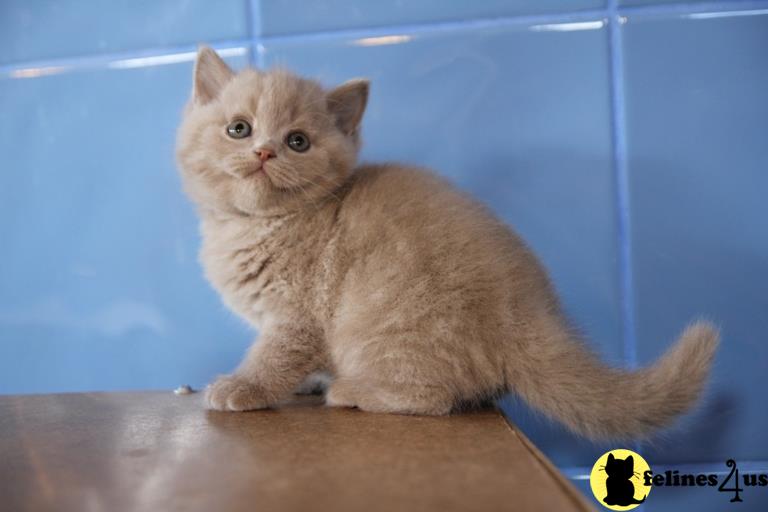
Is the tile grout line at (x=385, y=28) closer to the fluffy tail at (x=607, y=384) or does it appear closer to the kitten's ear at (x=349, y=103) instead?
the kitten's ear at (x=349, y=103)

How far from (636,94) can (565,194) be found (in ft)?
0.87

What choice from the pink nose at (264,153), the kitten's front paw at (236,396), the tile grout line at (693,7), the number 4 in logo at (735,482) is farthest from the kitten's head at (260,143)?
the number 4 in logo at (735,482)

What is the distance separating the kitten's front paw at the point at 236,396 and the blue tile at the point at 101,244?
0.43 meters

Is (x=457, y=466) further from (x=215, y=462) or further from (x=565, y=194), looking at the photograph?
(x=565, y=194)

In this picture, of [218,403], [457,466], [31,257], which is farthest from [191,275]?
[457,466]

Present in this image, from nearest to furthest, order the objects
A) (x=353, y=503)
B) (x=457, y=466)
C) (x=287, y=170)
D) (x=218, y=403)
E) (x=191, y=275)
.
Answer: (x=353, y=503), (x=457, y=466), (x=218, y=403), (x=287, y=170), (x=191, y=275)

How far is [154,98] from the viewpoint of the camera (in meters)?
1.57

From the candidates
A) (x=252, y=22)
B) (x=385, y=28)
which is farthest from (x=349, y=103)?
(x=252, y=22)

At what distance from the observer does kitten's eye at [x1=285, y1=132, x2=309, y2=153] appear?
1.24 meters

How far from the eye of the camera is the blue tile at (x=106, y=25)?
5.06 feet

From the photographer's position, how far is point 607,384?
1011mm

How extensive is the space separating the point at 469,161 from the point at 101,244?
0.91 metres

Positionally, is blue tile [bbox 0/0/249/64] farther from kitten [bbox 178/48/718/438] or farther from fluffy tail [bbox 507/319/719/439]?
fluffy tail [bbox 507/319/719/439]

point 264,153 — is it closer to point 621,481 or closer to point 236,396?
point 236,396
